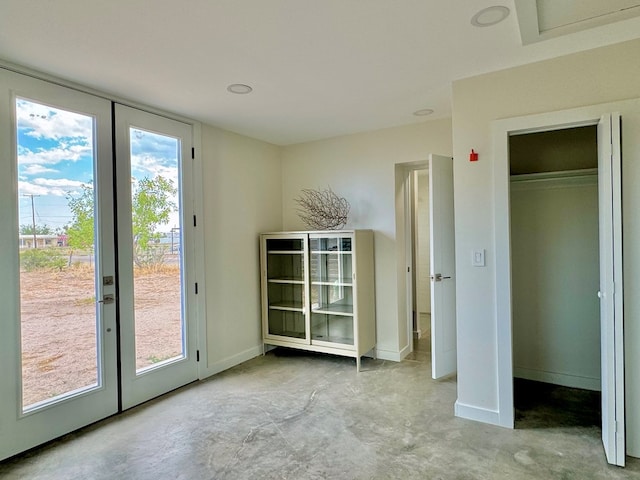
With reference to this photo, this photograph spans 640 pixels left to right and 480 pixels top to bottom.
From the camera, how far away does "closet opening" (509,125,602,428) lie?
3129 millimetres

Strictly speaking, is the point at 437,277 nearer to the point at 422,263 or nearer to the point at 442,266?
the point at 442,266

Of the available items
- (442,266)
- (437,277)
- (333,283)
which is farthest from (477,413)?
(333,283)

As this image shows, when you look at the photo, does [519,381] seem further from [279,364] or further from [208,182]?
[208,182]

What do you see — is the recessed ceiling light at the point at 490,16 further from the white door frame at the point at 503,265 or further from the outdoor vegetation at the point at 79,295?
the outdoor vegetation at the point at 79,295

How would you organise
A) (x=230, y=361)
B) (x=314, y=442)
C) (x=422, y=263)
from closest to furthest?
1. (x=314, y=442)
2. (x=230, y=361)
3. (x=422, y=263)

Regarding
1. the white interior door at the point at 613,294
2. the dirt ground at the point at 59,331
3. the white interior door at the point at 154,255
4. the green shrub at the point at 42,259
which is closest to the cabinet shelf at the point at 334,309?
the white interior door at the point at 154,255

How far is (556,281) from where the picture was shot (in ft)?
10.7

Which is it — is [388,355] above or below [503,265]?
below

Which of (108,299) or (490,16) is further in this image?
(108,299)

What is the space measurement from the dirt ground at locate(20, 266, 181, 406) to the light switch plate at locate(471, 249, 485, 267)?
107 inches

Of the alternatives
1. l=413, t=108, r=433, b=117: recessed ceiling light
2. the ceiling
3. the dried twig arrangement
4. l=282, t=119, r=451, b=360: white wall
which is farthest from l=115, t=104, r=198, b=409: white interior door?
l=413, t=108, r=433, b=117: recessed ceiling light

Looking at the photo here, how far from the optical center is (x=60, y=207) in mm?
2643

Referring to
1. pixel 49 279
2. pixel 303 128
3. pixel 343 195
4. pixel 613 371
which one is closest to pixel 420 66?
pixel 303 128

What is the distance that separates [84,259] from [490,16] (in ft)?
10.2
